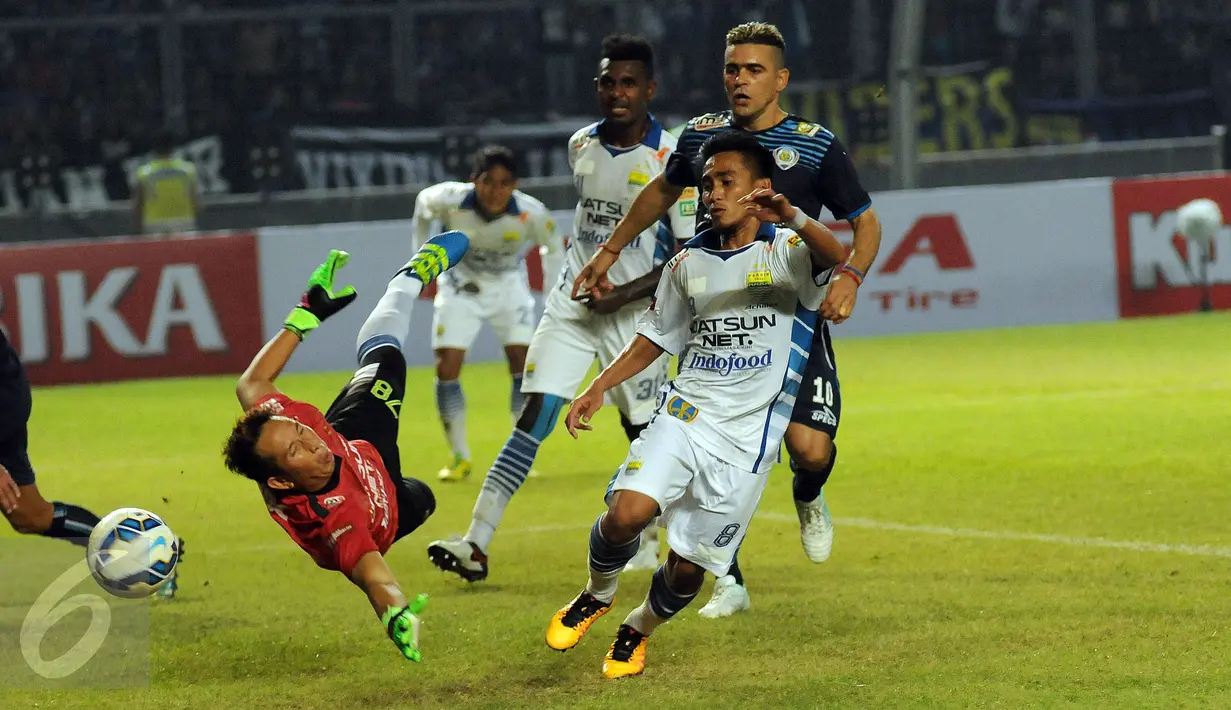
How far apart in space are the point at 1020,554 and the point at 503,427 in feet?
18.7

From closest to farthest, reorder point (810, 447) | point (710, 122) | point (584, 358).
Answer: point (810, 447) < point (710, 122) < point (584, 358)

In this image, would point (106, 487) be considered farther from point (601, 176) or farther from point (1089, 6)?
point (1089, 6)

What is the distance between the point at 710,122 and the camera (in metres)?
6.29

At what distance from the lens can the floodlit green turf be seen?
5395mm

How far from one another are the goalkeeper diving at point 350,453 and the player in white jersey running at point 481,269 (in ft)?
9.97

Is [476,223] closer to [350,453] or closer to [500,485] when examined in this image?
[500,485]

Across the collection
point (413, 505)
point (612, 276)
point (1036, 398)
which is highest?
point (612, 276)

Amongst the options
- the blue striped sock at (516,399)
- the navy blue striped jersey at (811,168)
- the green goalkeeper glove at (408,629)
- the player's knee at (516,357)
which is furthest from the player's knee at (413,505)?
the player's knee at (516,357)

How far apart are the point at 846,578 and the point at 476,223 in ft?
14.9

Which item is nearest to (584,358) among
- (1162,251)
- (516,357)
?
(516,357)

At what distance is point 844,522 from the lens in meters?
8.36

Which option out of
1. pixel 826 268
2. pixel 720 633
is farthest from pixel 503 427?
pixel 826 268

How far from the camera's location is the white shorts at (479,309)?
35.1ft

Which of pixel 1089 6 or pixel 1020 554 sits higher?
pixel 1089 6
